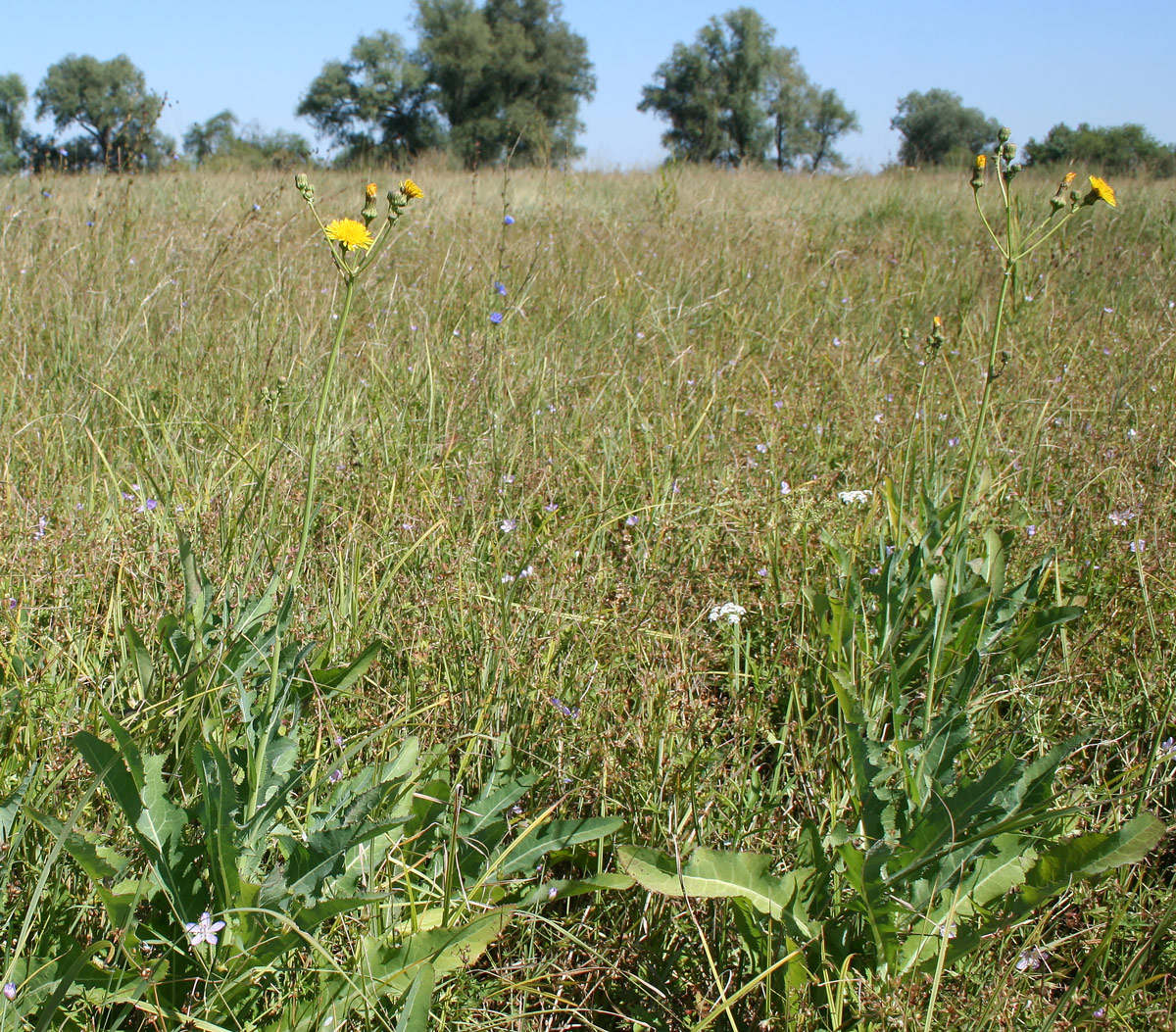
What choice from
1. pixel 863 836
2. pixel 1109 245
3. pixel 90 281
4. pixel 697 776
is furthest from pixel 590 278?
pixel 1109 245

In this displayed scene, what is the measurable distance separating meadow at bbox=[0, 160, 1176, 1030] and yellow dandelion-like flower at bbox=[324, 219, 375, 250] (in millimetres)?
410

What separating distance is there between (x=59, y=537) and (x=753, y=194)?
7366 millimetres

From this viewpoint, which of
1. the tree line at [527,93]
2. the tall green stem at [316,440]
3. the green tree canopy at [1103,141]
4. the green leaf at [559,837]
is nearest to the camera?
the tall green stem at [316,440]

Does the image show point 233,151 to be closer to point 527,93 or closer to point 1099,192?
point 1099,192

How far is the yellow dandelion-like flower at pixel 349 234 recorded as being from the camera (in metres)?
1.05

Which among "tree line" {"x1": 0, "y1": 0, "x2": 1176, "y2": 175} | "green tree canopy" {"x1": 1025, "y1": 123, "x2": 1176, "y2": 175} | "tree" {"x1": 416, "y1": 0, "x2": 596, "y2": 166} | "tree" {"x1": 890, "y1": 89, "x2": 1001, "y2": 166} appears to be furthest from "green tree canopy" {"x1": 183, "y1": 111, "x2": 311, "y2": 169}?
"tree" {"x1": 890, "y1": 89, "x2": 1001, "y2": 166}

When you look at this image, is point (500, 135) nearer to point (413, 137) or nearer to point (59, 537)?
point (413, 137)

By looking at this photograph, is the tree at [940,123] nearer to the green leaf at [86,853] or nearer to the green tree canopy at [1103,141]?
the green tree canopy at [1103,141]

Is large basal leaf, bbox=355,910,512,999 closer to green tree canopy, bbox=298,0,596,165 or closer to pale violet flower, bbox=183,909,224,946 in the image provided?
pale violet flower, bbox=183,909,224,946

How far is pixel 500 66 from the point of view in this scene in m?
39.8

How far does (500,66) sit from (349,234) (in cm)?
4462

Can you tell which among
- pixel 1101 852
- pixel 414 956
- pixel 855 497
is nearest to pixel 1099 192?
pixel 855 497

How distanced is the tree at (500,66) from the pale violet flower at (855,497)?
40.5 meters

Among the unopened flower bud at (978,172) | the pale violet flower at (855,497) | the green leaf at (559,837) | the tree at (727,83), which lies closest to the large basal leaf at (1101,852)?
the green leaf at (559,837)
